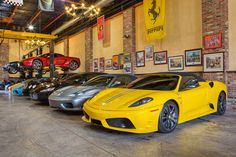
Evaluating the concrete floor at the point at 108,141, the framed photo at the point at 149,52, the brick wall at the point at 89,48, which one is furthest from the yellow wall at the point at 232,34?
the brick wall at the point at 89,48

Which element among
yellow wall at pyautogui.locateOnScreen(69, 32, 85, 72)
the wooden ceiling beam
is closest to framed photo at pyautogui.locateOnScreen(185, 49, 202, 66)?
yellow wall at pyautogui.locateOnScreen(69, 32, 85, 72)

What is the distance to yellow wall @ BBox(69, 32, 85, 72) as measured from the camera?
15242mm

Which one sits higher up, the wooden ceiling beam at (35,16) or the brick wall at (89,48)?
the wooden ceiling beam at (35,16)

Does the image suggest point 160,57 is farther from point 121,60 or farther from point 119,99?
point 119,99

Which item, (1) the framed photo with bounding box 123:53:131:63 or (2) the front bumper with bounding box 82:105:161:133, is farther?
(1) the framed photo with bounding box 123:53:131:63

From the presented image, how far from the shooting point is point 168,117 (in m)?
3.63

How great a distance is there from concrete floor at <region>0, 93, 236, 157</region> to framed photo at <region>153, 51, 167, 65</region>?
4502 mm

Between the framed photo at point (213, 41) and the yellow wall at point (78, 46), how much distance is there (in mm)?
9839

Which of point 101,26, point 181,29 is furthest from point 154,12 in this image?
point 101,26

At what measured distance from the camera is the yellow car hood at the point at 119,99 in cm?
352

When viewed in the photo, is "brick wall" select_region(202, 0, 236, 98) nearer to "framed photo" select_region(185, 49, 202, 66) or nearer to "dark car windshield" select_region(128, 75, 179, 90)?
"framed photo" select_region(185, 49, 202, 66)

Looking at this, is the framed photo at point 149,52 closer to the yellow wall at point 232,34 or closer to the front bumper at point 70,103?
the yellow wall at point 232,34

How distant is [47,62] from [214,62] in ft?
33.2

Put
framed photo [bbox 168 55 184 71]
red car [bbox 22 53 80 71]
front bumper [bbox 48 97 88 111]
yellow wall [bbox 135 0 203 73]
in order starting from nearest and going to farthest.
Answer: front bumper [bbox 48 97 88 111] < yellow wall [bbox 135 0 203 73] < framed photo [bbox 168 55 184 71] < red car [bbox 22 53 80 71]
